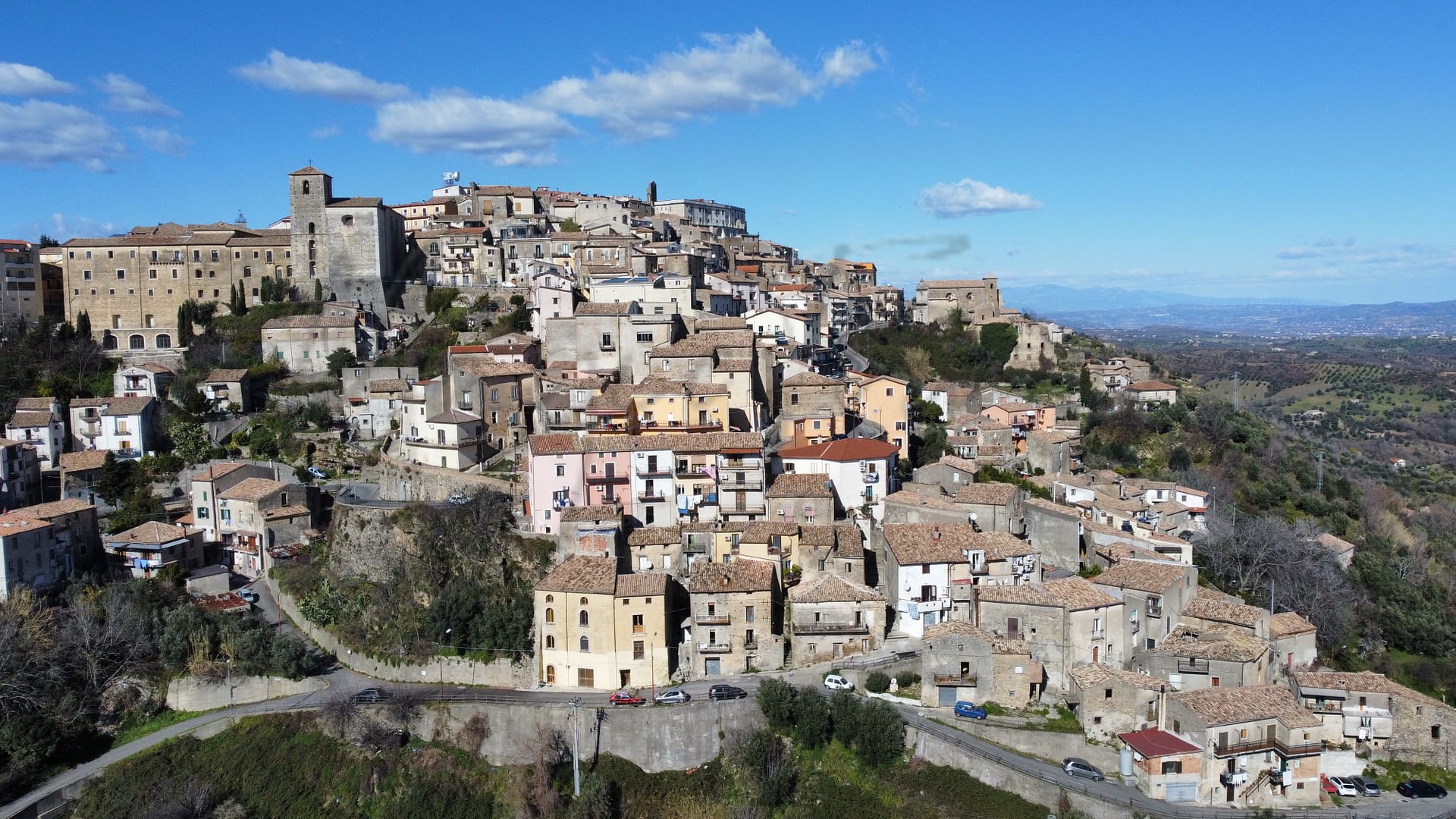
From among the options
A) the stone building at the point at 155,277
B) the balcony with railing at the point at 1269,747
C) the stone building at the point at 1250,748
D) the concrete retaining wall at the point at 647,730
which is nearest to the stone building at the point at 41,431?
the stone building at the point at 155,277

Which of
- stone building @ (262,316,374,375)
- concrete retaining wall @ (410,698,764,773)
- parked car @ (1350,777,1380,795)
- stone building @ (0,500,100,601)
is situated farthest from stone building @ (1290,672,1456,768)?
stone building @ (262,316,374,375)

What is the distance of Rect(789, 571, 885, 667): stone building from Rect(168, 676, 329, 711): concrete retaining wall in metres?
16.2

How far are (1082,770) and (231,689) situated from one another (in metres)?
27.5

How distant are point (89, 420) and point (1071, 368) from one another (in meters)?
55.7

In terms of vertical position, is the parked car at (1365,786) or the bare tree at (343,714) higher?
the bare tree at (343,714)

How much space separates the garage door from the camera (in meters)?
25.5

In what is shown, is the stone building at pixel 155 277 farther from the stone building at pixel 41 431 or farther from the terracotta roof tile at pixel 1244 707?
the terracotta roof tile at pixel 1244 707

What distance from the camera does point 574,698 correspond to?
29875mm

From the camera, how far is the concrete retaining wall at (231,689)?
33.0m

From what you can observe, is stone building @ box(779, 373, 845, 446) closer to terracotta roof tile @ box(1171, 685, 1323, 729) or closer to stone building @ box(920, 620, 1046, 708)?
stone building @ box(920, 620, 1046, 708)

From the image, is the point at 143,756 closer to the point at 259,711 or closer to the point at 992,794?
the point at 259,711

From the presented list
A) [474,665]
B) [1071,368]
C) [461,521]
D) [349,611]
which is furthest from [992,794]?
[1071,368]

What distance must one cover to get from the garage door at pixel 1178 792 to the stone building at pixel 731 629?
1124 cm

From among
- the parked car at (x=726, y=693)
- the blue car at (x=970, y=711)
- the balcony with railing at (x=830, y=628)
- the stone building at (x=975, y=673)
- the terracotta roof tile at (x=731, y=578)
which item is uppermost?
the terracotta roof tile at (x=731, y=578)
